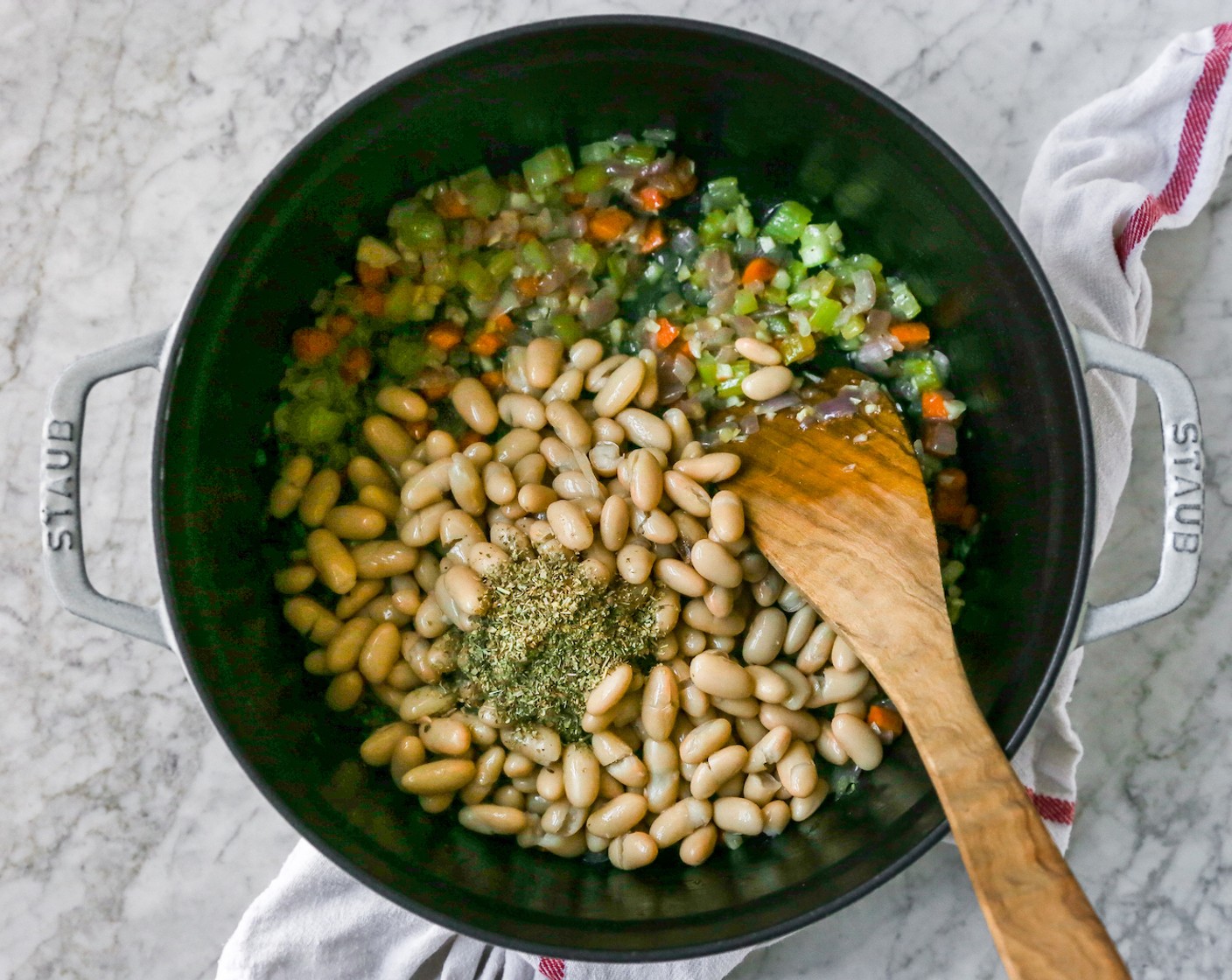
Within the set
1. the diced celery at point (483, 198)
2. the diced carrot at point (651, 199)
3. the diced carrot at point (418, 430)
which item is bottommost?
the diced carrot at point (418, 430)

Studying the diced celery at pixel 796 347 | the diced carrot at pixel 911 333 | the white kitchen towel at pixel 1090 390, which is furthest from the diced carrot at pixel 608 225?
the white kitchen towel at pixel 1090 390

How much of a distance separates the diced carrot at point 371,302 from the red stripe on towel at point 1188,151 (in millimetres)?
806

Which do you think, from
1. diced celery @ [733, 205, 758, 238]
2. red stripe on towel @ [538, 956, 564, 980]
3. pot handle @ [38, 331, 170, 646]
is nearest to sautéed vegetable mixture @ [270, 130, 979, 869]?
diced celery @ [733, 205, 758, 238]

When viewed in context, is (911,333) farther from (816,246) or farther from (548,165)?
(548,165)

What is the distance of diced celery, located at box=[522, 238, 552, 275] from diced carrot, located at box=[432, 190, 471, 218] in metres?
0.08

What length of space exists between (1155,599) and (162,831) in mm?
1067

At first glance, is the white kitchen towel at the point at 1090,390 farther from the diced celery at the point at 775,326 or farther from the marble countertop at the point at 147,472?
the diced celery at the point at 775,326

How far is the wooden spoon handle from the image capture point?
2.37 feet

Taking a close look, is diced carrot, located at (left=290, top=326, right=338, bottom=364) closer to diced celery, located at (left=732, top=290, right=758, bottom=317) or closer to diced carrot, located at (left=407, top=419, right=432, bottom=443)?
diced carrot, located at (left=407, top=419, right=432, bottom=443)

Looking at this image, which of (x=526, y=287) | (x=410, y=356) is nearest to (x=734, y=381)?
(x=526, y=287)

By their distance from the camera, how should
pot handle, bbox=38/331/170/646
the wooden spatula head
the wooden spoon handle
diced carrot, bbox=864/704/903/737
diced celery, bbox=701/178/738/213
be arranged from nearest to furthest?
the wooden spoon handle < pot handle, bbox=38/331/170/646 < the wooden spatula head < diced carrot, bbox=864/704/903/737 < diced celery, bbox=701/178/738/213

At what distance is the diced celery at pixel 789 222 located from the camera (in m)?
1.21

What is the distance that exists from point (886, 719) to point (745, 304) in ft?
1.54

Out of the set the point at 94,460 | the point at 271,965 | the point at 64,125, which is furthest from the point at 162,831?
the point at 64,125
